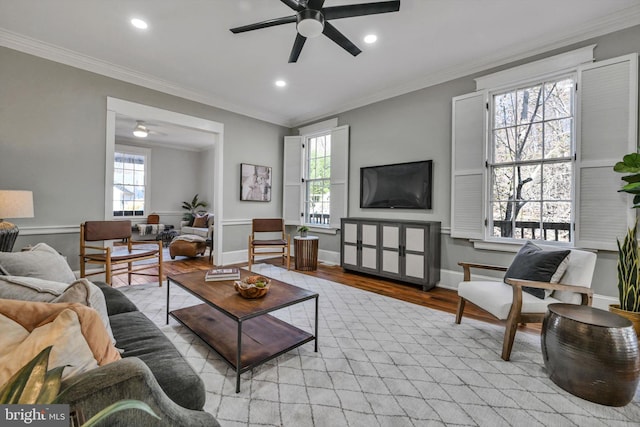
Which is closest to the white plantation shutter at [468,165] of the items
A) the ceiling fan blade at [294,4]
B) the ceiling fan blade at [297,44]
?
the ceiling fan blade at [297,44]

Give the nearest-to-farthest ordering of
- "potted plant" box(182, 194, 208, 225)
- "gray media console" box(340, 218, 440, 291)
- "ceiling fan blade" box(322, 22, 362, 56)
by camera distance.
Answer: "ceiling fan blade" box(322, 22, 362, 56), "gray media console" box(340, 218, 440, 291), "potted plant" box(182, 194, 208, 225)

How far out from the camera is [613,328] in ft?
4.84

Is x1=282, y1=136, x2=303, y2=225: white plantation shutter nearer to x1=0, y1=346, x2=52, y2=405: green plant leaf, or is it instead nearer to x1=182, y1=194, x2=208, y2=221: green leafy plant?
x1=182, y1=194, x2=208, y2=221: green leafy plant

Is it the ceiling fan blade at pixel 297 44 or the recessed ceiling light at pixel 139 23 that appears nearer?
the ceiling fan blade at pixel 297 44

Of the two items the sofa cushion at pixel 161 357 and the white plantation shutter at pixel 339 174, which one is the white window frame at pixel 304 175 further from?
the sofa cushion at pixel 161 357

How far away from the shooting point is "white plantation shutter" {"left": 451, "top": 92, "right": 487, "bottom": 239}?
3.31 m

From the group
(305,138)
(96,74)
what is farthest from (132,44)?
(305,138)

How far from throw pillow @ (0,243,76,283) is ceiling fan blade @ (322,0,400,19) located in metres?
2.52

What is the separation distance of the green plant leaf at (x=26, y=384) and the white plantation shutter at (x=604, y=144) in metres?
3.78

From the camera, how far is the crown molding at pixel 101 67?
2.93 metres

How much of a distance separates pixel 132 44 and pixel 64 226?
226 centimetres

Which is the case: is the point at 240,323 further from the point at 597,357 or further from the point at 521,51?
the point at 521,51

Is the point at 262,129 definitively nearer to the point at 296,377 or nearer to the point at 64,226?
the point at 64,226

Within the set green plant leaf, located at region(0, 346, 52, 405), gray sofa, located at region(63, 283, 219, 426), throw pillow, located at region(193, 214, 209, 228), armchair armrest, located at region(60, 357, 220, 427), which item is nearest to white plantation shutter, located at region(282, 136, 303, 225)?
throw pillow, located at region(193, 214, 209, 228)
